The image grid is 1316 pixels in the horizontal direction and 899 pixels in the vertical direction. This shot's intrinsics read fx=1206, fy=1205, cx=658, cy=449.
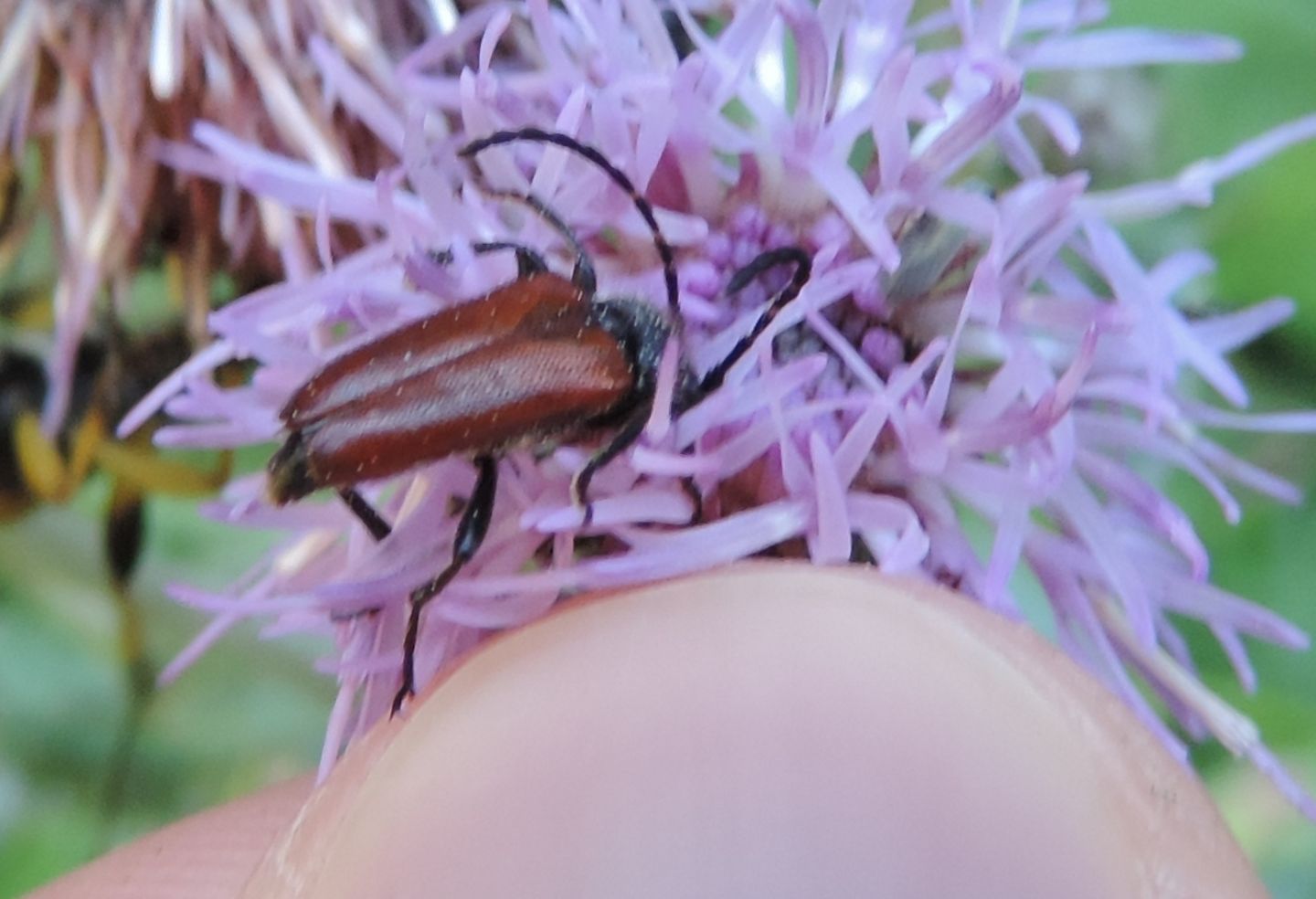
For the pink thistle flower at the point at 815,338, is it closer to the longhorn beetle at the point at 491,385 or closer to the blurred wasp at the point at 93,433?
the longhorn beetle at the point at 491,385

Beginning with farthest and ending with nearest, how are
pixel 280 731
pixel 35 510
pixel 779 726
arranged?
pixel 280 731
pixel 35 510
pixel 779 726

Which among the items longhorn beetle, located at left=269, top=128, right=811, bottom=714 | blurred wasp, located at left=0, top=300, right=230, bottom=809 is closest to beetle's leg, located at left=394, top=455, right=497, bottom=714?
longhorn beetle, located at left=269, top=128, right=811, bottom=714

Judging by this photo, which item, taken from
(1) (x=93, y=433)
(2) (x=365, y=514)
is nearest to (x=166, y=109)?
(1) (x=93, y=433)

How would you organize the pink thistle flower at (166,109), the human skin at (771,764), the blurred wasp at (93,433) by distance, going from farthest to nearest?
the blurred wasp at (93,433) < the pink thistle flower at (166,109) < the human skin at (771,764)

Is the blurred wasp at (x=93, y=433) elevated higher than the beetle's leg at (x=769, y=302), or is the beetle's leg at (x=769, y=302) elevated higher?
the beetle's leg at (x=769, y=302)

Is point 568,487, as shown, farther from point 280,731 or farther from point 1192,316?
point 280,731

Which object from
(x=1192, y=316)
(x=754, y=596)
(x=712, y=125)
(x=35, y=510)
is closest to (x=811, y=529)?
(x=754, y=596)

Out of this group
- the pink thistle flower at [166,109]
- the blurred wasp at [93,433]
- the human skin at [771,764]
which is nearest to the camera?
the human skin at [771,764]

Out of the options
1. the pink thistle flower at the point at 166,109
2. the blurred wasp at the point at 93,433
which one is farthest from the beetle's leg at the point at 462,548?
the blurred wasp at the point at 93,433
